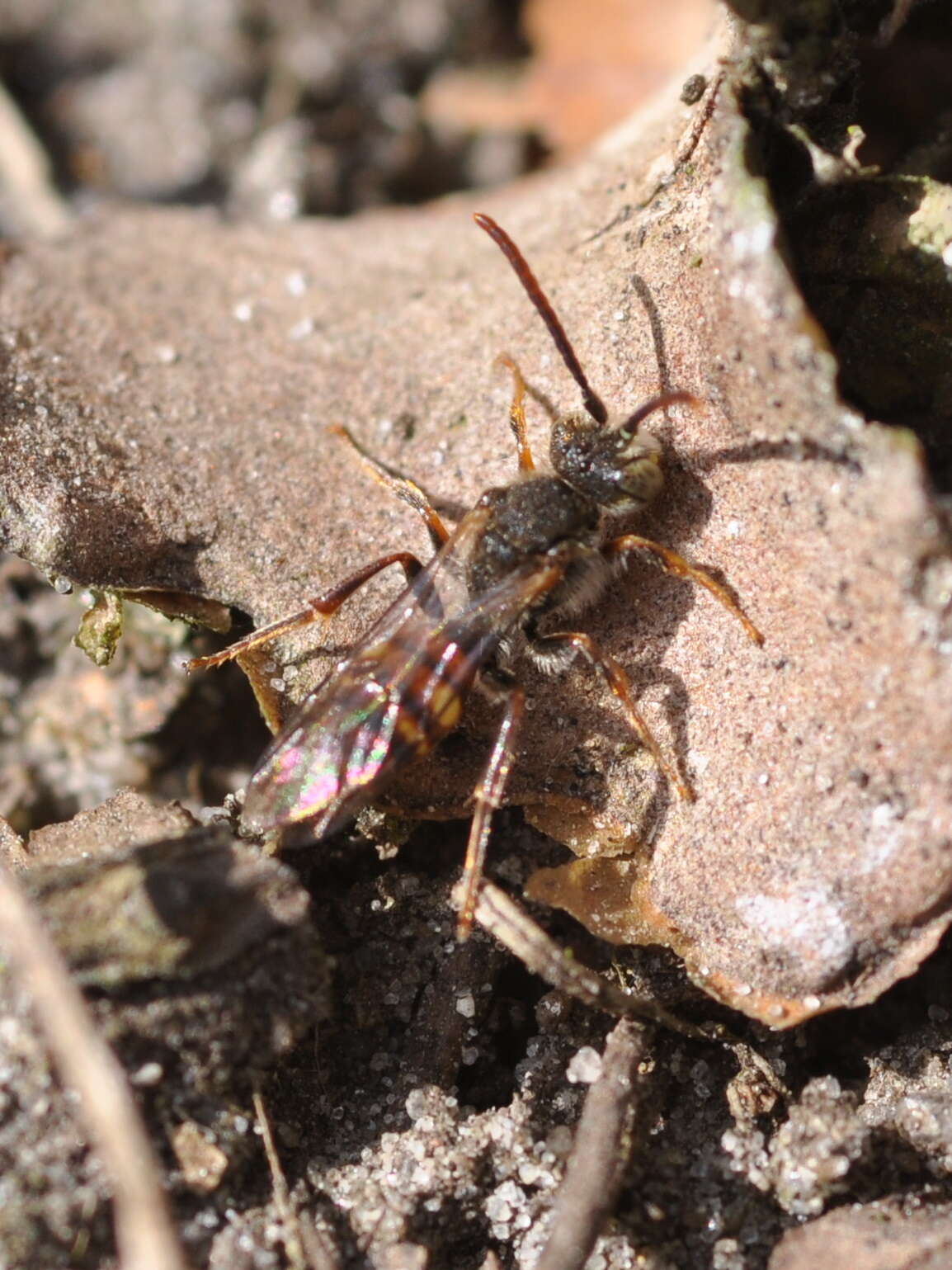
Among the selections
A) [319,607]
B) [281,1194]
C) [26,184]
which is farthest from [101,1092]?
[26,184]

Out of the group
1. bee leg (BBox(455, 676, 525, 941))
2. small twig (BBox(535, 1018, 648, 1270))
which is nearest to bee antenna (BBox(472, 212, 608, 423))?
bee leg (BBox(455, 676, 525, 941))

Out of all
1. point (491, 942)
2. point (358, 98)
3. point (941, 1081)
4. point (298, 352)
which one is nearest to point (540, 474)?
point (298, 352)

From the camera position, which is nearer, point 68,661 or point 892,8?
point 892,8

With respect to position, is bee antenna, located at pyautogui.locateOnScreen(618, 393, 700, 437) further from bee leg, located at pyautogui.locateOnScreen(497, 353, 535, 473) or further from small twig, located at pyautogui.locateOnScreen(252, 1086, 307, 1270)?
small twig, located at pyautogui.locateOnScreen(252, 1086, 307, 1270)

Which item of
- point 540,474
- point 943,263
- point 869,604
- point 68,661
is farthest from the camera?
point 68,661

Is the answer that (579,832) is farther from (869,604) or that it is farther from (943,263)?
(943,263)

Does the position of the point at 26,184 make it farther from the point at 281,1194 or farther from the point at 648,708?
the point at 281,1194
